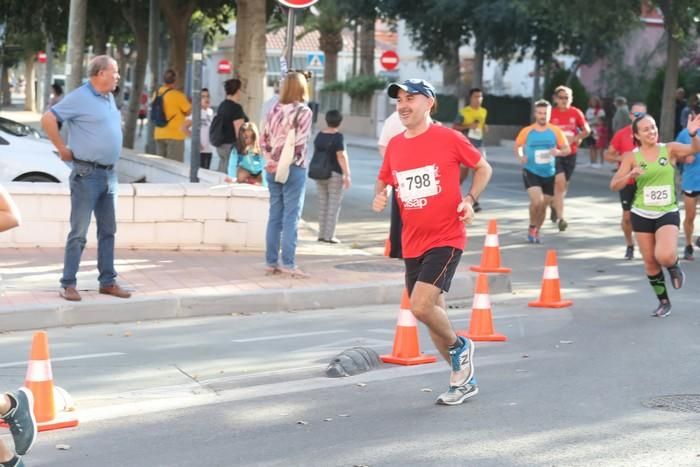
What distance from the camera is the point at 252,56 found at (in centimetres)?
1750

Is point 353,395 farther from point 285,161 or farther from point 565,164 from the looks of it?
point 565,164

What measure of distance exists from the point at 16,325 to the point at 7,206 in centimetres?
443

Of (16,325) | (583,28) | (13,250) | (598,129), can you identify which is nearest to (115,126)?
(16,325)

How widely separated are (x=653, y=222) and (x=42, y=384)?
5908mm

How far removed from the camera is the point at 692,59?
36.7 meters

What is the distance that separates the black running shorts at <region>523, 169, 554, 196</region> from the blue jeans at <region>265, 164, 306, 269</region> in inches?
212

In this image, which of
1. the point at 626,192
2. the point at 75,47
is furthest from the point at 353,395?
the point at 75,47

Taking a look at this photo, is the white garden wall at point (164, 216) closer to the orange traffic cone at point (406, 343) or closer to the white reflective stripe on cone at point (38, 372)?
the orange traffic cone at point (406, 343)

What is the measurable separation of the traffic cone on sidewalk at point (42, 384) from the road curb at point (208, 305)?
10.0ft

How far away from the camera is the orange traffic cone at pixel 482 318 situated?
9422mm

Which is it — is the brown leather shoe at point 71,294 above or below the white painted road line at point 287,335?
above

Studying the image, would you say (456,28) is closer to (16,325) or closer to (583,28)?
(583,28)

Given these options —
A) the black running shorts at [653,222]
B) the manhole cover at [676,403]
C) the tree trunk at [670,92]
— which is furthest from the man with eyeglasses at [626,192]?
the tree trunk at [670,92]

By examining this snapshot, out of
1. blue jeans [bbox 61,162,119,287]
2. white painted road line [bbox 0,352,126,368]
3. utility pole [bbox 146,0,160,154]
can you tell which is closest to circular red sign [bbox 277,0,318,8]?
blue jeans [bbox 61,162,119,287]
